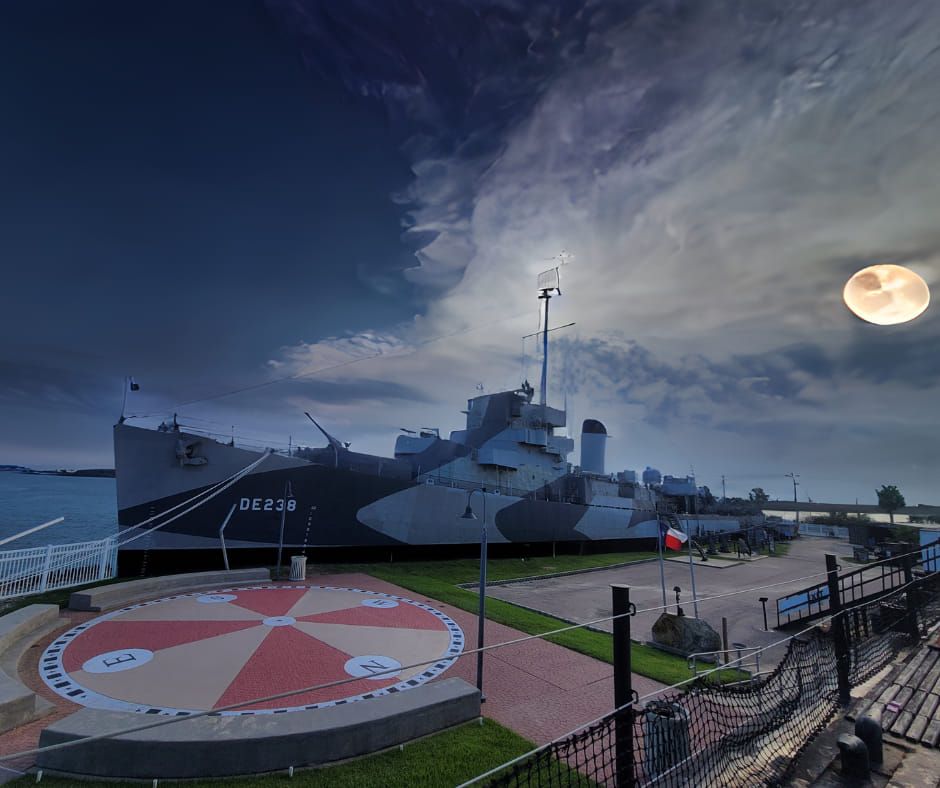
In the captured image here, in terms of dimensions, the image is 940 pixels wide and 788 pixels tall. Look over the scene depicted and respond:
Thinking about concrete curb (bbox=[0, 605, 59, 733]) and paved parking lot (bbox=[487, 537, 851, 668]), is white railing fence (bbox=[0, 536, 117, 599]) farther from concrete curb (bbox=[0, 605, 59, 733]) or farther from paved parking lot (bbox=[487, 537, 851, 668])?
paved parking lot (bbox=[487, 537, 851, 668])

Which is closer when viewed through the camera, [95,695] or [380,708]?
[380,708]

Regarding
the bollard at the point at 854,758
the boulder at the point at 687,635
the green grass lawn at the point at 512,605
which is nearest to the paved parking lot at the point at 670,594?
the boulder at the point at 687,635

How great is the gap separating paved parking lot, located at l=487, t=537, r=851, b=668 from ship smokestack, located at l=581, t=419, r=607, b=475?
841 cm

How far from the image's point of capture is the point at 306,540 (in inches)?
576

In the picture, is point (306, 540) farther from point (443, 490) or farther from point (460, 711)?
point (460, 711)

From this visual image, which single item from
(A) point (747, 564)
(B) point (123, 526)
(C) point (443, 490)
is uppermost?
(C) point (443, 490)

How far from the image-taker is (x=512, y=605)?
36.7 ft

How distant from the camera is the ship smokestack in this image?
29203 millimetres

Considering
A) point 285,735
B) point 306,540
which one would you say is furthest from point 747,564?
point 285,735

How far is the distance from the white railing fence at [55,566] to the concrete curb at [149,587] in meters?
1.00

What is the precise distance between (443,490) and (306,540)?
5018 mm

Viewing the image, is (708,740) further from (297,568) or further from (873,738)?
(297,568)

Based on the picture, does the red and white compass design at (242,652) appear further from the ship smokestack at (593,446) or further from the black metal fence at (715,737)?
the ship smokestack at (593,446)

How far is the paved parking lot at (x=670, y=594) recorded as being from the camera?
10562mm
